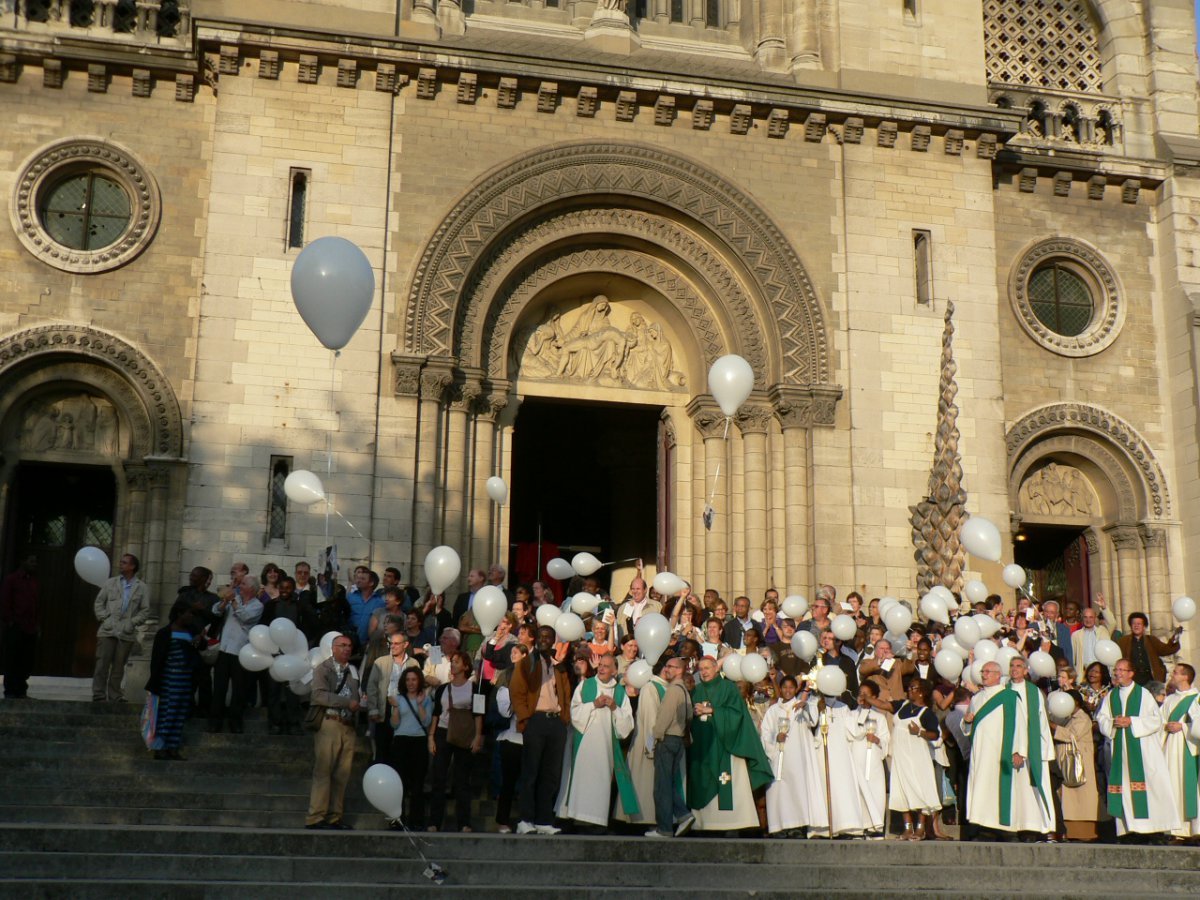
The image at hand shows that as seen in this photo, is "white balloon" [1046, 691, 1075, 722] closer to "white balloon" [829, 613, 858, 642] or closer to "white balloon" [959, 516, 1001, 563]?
"white balloon" [829, 613, 858, 642]

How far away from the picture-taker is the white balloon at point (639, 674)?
13742mm

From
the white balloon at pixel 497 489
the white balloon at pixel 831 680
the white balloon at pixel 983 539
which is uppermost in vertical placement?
the white balloon at pixel 497 489

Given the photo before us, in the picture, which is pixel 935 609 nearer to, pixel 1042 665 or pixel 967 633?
pixel 967 633

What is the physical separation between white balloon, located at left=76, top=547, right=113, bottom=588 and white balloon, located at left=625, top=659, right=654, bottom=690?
258 inches

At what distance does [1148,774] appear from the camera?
48.3ft

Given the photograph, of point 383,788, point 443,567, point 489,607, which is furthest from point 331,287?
point 383,788

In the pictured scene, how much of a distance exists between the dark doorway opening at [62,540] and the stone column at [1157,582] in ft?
54.9

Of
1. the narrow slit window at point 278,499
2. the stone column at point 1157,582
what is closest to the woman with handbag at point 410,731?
the narrow slit window at point 278,499

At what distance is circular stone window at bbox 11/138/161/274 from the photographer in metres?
20.3

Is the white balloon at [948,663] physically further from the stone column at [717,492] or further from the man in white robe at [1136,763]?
the stone column at [717,492]

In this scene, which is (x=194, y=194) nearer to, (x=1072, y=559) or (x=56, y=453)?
(x=56, y=453)

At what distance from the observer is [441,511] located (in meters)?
20.1

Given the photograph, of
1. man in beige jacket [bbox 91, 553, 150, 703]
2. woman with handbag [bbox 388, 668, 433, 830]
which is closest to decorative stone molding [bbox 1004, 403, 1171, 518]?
woman with handbag [bbox 388, 668, 433, 830]

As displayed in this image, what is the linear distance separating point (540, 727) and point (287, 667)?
2.57 metres
